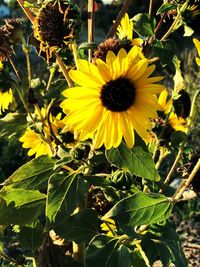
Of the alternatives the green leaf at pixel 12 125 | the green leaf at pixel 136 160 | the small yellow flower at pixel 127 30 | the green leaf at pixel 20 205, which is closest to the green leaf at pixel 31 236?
the green leaf at pixel 20 205

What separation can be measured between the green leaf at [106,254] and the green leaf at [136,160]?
0.47ft

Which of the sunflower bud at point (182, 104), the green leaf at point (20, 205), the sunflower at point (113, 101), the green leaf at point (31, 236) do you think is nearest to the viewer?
the sunflower at point (113, 101)

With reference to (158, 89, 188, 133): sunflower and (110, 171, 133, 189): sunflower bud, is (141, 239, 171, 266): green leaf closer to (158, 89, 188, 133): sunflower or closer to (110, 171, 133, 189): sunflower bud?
(110, 171, 133, 189): sunflower bud

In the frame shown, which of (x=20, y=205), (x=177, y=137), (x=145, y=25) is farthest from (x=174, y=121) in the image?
(x=20, y=205)

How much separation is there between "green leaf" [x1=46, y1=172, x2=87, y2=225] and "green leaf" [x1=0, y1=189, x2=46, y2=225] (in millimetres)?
118

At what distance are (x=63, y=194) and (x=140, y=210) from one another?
0.14 m

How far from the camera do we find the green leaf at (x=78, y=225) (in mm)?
1064

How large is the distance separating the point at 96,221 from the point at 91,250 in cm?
13

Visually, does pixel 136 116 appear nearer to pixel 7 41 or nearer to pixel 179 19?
pixel 179 19

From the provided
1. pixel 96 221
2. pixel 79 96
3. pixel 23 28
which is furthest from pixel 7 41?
pixel 96 221

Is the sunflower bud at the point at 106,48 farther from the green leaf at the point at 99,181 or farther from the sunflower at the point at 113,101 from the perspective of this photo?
the green leaf at the point at 99,181

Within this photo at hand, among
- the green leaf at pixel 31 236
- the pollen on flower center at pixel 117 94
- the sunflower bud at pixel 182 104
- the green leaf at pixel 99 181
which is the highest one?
the pollen on flower center at pixel 117 94

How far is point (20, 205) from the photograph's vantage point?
1067 millimetres

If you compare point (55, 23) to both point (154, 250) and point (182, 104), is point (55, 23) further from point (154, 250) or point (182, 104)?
point (154, 250)
